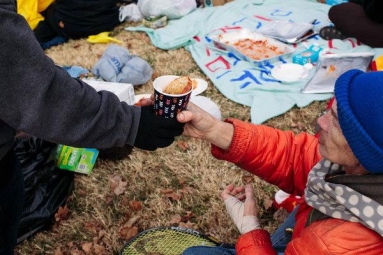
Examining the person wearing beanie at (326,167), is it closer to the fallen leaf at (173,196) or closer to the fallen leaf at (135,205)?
the fallen leaf at (173,196)

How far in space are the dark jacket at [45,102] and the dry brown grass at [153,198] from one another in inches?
57.6

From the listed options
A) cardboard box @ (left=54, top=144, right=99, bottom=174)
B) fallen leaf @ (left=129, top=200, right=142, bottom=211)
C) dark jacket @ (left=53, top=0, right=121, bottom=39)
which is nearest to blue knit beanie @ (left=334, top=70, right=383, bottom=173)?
fallen leaf @ (left=129, top=200, right=142, bottom=211)

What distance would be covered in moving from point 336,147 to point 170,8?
5.48 m

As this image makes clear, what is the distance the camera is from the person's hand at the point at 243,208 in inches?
81.0

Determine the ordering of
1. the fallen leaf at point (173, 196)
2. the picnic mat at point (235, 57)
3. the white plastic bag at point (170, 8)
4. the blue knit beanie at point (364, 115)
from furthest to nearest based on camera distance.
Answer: the white plastic bag at point (170, 8)
the picnic mat at point (235, 57)
the fallen leaf at point (173, 196)
the blue knit beanie at point (364, 115)

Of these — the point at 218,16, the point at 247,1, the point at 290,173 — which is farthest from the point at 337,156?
the point at 247,1

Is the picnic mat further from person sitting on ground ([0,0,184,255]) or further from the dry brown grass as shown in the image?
person sitting on ground ([0,0,184,255])

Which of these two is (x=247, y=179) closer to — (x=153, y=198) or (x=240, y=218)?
(x=153, y=198)

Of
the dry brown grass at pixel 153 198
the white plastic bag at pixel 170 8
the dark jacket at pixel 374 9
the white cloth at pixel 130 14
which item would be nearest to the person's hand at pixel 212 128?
the dry brown grass at pixel 153 198

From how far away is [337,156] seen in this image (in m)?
1.63

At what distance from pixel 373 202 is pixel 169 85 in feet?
3.52

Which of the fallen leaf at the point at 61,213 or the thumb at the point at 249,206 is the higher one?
the thumb at the point at 249,206

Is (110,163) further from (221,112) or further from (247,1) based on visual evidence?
(247,1)

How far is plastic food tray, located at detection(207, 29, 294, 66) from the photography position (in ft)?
16.7
